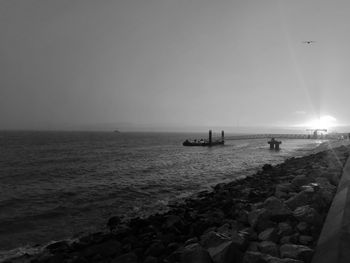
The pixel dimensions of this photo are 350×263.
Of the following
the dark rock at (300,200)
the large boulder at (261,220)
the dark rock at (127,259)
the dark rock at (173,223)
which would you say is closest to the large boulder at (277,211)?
the large boulder at (261,220)

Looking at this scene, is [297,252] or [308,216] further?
[308,216]

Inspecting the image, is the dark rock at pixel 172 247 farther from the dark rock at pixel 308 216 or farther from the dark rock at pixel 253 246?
the dark rock at pixel 308 216

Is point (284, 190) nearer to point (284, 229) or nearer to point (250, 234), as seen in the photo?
point (284, 229)

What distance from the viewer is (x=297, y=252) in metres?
5.55

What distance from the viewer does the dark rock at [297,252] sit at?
5.45 meters

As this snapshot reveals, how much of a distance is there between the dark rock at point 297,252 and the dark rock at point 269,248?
0.43 feet

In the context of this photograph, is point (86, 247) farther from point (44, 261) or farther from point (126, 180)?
point (126, 180)

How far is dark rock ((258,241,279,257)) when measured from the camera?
5.80 meters

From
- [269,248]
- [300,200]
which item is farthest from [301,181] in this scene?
[269,248]

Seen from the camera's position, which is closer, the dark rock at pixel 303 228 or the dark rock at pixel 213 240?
the dark rock at pixel 213 240

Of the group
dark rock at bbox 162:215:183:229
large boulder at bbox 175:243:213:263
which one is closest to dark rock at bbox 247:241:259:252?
large boulder at bbox 175:243:213:263

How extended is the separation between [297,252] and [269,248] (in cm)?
58

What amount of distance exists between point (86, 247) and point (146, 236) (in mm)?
1700

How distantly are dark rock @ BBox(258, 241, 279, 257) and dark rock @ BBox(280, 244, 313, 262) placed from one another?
0.43 feet
